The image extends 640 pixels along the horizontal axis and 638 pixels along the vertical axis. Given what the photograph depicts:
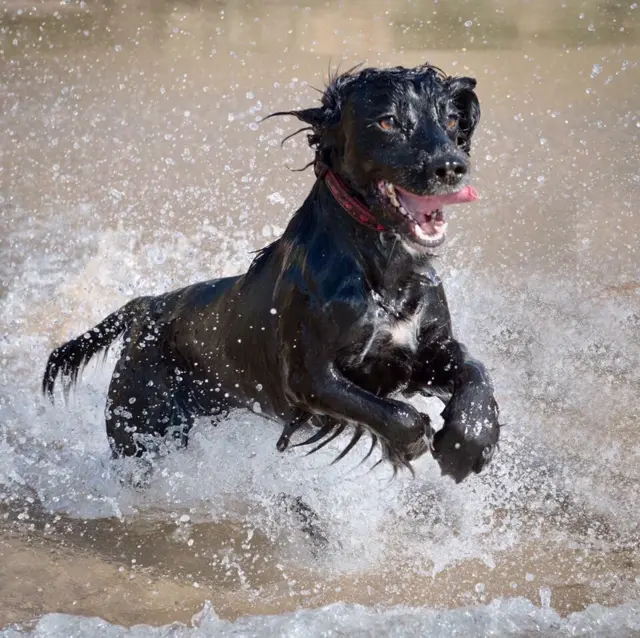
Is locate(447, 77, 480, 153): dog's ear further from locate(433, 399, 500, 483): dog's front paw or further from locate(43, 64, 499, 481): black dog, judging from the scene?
locate(433, 399, 500, 483): dog's front paw

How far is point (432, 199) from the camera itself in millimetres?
2980

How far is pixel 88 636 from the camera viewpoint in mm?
3033

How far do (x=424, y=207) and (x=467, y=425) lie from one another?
29.2 inches

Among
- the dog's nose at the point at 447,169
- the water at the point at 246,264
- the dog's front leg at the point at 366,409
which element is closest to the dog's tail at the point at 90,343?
the water at the point at 246,264

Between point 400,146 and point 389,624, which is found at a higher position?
point 400,146

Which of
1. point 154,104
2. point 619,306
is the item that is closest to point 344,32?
point 154,104

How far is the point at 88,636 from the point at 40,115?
618 centimetres

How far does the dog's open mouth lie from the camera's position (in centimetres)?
293

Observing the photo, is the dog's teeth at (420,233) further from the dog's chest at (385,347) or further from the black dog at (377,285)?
the dog's chest at (385,347)

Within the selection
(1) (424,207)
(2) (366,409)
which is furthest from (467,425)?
(1) (424,207)

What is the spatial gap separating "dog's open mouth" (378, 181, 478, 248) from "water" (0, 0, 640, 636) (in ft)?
4.34

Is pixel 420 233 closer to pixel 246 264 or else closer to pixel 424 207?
pixel 424 207

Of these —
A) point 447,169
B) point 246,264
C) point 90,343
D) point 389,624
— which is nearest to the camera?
point 447,169

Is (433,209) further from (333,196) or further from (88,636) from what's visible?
(88,636)
